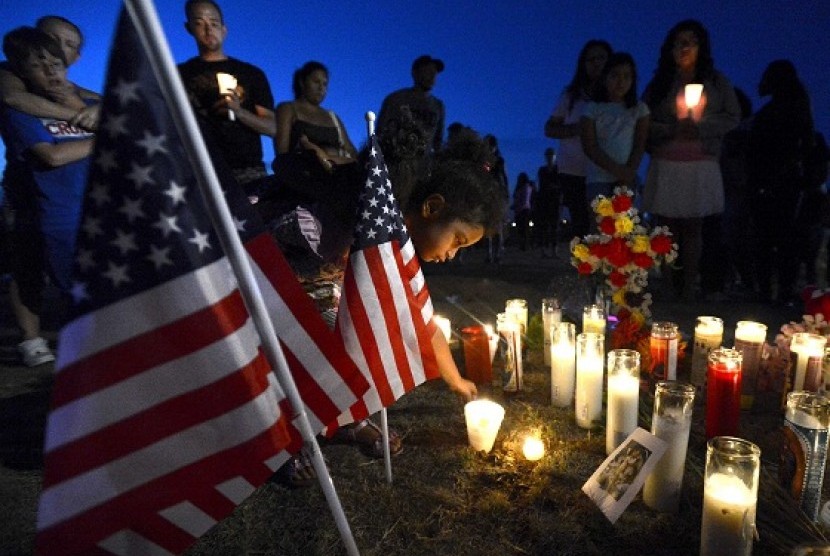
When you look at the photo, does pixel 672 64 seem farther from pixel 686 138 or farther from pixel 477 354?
pixel 477 354

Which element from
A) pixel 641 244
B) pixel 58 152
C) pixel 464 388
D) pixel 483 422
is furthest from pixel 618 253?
pixel 58 152

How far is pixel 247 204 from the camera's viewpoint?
1541 millimetres

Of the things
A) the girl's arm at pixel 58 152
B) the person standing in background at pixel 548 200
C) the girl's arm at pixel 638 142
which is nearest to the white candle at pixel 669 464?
the girl's arm at pixel 638 142

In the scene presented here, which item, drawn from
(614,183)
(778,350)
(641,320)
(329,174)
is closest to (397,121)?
(329,174)

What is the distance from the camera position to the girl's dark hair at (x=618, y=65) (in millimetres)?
5215

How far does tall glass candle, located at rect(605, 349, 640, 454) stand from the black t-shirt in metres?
3.29

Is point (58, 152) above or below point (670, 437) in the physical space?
above

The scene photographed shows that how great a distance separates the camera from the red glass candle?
3701 millimetres

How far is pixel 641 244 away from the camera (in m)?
3.61

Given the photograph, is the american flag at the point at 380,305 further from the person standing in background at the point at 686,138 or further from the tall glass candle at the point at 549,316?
the person standing in background at the point at 686,138

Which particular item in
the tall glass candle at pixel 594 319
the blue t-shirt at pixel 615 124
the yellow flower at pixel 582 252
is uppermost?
the blue t-shirt at pixel 615 124

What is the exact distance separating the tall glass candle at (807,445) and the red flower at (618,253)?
1.65 metres

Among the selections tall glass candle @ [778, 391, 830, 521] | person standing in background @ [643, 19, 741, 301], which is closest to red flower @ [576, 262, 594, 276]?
tall glass candle @ [778, 391, 830, 521]

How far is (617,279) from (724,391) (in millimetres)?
1231
